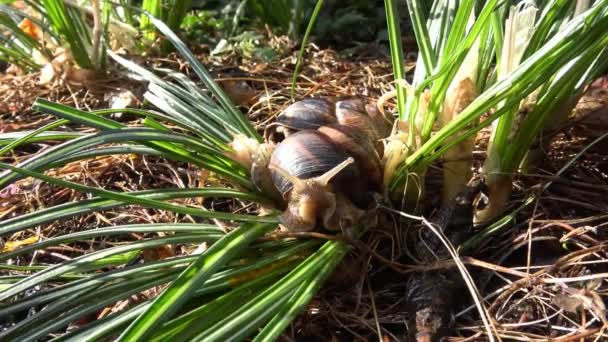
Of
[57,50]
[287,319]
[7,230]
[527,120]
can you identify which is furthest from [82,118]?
[57,50]

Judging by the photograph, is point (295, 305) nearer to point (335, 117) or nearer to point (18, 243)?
point (335, 117)

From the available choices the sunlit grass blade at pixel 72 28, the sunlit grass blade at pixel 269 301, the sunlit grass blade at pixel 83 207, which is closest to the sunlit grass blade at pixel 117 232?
the sunlit grass blade at pixel 83 207

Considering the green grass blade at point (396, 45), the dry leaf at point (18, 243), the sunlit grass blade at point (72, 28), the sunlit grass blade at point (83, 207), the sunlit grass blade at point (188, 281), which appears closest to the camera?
the sunlit grass blade at point (188, 281)

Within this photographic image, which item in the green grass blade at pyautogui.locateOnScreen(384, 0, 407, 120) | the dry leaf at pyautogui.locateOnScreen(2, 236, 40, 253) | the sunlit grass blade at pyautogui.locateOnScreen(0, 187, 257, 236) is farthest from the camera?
the dry leaf at pyautogui.locateOnScreen(2, 236, 40, 253)

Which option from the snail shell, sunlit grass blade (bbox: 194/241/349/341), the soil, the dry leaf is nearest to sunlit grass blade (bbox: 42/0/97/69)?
the soil

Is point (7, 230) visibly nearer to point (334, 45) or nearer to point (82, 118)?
point (82, 118)

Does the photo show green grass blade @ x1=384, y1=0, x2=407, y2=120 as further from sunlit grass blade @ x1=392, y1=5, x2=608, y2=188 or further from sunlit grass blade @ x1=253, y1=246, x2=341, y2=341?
sunlit grass blade @ x1=253, y1=246, x2=341, y2=341

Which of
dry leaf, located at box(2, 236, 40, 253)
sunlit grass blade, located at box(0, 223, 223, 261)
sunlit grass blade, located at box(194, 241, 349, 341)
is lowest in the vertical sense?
dry leaf, located at box(2, 236, 40, 253)

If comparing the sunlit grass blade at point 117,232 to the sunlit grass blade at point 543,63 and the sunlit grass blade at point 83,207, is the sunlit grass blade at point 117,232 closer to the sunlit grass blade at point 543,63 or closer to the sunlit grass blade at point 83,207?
the sunlit grass blade at point 83,207

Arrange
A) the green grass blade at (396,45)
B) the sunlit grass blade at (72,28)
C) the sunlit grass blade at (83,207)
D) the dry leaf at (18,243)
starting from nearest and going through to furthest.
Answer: the sunlit grass blade at (83,207)
the green grass blade at (396,45)
the dry leaf at (18,243)
the sunlit grass blade at (72,28)
